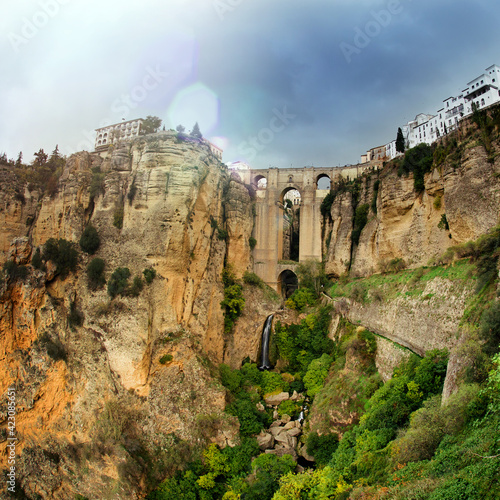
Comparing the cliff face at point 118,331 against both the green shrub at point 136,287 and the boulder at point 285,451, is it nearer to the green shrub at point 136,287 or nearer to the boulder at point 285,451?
the green shrub at point 136,287

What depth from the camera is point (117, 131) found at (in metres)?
65.1

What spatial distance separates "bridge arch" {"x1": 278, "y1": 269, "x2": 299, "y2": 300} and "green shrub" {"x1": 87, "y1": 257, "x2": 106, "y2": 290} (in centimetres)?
1937

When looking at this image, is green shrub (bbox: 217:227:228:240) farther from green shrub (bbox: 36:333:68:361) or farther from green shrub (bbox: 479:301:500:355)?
green shrub (bbox: 479:301:500:355)

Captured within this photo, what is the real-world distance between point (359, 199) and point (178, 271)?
18.2 meters

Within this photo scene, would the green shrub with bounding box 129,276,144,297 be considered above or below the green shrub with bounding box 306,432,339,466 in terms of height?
above

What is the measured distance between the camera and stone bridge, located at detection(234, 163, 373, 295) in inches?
1658

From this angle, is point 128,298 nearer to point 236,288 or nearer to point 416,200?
point 236,288

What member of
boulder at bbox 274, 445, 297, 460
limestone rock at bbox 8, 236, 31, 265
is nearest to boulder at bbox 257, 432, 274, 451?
boulder at bbox 274, 445, 297, 460

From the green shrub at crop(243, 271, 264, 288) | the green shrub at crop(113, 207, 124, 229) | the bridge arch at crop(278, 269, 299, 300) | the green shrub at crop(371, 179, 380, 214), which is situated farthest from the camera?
the bridge arch at crop(278, 269, 299, 300)

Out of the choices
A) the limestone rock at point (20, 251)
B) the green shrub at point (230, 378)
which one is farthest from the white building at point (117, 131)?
the green shrub at point (230, 378)

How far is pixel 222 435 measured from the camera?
82.9ft

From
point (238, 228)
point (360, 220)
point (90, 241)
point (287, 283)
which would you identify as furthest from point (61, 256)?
point (287, 283)

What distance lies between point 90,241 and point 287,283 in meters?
24.6

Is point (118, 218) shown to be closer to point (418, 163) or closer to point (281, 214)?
point (281, 214)
